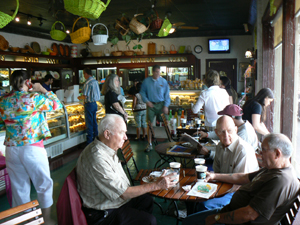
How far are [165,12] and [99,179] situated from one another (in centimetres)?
681

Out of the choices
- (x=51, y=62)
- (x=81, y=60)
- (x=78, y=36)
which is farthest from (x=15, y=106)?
(x=81, y=60)

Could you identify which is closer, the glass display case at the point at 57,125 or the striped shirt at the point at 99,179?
the striped shirt at the point at 99,179

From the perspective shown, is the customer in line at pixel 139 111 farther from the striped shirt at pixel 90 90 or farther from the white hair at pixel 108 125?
the white hair at pixel 108 125

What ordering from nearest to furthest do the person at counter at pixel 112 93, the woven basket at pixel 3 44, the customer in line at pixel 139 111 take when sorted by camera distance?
the person at counter at pixel 112 93 < the customer in line at pixel 139 111 < the woven basket at pixel 3 44

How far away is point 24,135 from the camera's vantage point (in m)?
3.32

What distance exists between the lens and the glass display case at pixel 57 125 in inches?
244

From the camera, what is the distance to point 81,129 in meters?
7.39

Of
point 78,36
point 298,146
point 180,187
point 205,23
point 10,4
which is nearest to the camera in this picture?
point 180,187

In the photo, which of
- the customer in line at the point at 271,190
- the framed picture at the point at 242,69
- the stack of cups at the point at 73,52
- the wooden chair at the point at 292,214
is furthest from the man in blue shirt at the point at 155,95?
the stack of cups at the point at 73,52

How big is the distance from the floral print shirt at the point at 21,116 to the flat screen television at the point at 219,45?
911cm

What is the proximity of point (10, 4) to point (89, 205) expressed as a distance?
256 inches

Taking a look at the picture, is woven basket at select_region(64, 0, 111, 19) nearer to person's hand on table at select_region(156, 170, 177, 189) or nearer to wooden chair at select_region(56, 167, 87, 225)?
wooden chair at select_region(56, 167, 87, 225)

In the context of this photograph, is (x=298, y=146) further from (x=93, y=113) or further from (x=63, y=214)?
(x=93, y=113)

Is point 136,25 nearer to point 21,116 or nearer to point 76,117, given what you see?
point 21,116
